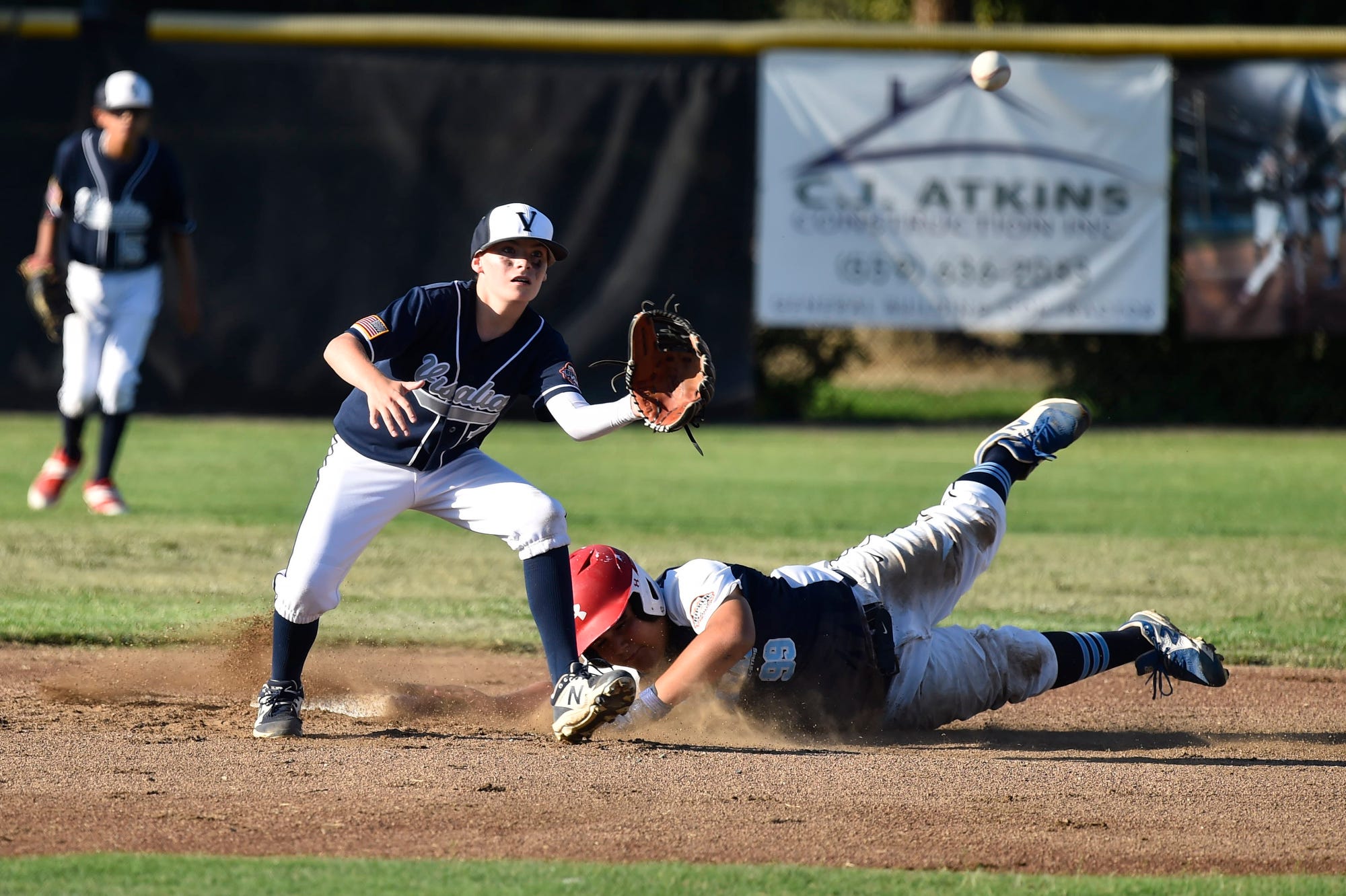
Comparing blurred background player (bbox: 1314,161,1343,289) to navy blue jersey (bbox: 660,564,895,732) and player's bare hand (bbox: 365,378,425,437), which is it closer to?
navy blue jersey (bbox: 660,564,895,732)

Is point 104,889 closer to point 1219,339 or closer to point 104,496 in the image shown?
point 104,496

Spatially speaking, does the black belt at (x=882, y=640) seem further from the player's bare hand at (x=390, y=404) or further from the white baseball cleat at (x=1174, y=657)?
the player's bare hand at (x=390, y=404)

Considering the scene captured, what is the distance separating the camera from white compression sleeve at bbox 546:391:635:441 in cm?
365

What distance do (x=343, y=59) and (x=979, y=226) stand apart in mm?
4693

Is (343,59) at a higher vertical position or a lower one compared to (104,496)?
higher

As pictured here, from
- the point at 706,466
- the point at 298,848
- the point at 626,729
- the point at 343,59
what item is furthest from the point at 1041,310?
the point at 298,848

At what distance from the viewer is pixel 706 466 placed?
9664mm

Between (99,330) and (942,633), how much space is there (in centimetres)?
465

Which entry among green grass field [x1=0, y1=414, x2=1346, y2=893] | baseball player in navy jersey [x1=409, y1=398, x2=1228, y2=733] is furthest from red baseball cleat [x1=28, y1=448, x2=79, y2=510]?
baseball player in navy jersey [x1=409, y1=398, x2=1228, y2=733]

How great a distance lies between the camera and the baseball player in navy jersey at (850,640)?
3787 millimetres

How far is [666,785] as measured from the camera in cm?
337

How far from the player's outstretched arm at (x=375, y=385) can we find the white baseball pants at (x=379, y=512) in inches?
6.0

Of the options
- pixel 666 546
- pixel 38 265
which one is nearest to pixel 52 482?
pixel 38 265

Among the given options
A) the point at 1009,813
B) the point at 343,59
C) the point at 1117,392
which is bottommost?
the point at 1009,813
